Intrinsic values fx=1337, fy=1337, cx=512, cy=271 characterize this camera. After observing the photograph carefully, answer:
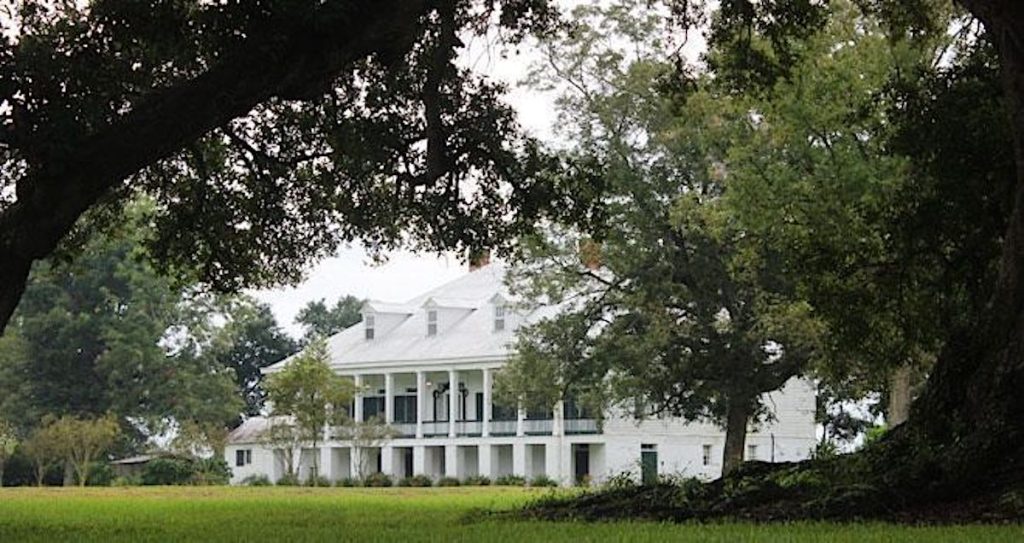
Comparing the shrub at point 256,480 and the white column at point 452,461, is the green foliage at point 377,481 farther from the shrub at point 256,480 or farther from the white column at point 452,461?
the shrub at point 256,480

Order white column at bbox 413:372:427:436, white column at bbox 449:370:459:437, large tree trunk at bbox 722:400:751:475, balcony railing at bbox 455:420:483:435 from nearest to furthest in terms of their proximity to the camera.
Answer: large tree trunk at bbox 722:400:751:475
white column at bbox 449:370:459:437
balcony railing at bbox 455:420:483:435
white column at bbox 413:372:427:436

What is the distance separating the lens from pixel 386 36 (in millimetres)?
14805

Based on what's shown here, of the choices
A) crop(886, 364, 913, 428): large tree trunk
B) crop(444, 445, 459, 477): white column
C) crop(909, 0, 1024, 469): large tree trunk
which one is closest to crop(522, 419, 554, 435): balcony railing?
crop(444, 445, 459, 477): white column

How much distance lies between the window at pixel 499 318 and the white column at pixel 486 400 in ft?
6.34

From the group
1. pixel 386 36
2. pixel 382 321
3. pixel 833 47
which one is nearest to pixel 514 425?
pixel 382 321

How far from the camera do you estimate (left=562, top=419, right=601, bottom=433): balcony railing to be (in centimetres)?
5194

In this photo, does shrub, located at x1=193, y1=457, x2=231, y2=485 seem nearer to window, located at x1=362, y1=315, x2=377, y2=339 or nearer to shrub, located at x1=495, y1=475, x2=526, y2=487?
window, located at x1=362, y1=315, x2=377, y2=339

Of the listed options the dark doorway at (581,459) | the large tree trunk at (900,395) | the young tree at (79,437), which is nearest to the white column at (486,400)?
the dark doorway at (581,459)

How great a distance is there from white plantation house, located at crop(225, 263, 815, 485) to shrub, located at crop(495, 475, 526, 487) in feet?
5.51

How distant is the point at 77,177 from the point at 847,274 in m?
11.3

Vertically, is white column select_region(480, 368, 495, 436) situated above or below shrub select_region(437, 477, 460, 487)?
above

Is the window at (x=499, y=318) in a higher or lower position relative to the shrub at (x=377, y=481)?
higher

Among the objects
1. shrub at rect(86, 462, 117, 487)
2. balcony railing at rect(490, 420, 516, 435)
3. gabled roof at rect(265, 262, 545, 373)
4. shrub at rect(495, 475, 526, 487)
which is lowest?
shrub at rect(495, 475, 526, 487)

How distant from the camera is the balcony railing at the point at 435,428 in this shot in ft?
184
